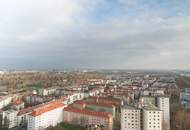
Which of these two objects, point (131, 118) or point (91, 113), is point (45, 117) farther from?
point (131, 118)

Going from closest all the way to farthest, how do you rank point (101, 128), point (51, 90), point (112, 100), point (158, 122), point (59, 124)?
1. point (158, 122)
2. point (101, 128)
3. point (59, 124)
4. point (112, 100)
5. point (51, 90)

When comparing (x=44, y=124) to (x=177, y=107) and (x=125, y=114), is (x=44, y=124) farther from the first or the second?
(x=177, y=107)

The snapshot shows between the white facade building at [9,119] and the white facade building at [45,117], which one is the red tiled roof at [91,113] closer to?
the white facade building at [45,117]

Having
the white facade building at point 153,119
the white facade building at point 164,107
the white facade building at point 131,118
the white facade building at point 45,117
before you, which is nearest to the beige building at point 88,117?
the white facade building at point 45,117

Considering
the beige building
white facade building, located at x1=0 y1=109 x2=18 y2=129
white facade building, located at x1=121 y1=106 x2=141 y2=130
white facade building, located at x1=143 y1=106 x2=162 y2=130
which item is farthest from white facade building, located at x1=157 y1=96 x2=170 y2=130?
white facade building, located at x1=0 y1=109 x2=18 y2=129

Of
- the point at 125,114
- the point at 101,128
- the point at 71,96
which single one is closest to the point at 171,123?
the point at 125,114

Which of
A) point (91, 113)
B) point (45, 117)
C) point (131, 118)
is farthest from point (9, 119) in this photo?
point (131, 118)
